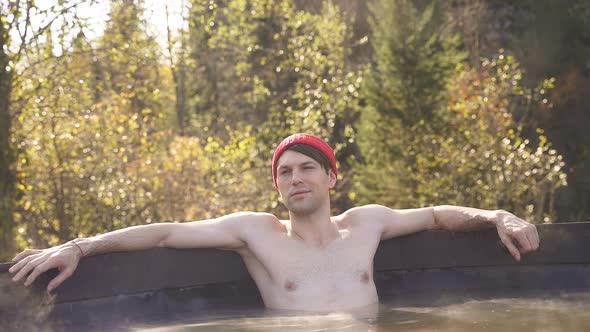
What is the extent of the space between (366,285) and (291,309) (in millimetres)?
305

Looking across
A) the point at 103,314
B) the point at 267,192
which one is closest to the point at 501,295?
the point at 103,314

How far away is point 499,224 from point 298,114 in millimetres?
7755

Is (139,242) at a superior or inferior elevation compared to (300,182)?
inferior

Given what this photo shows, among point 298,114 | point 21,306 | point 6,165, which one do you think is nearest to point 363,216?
point 21,306

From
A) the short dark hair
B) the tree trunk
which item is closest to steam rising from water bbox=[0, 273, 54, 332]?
the short dark hair

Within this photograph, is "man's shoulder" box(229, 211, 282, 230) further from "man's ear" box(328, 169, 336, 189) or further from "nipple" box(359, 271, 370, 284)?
"nipple" box(359, 271, 370, 284)

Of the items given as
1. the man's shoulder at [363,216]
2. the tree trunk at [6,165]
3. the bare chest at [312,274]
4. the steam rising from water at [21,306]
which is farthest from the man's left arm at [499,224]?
the tree trunk at [6,165]

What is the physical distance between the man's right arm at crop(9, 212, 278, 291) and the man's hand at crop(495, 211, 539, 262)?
2.98 ft

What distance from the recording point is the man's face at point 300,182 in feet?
10.6

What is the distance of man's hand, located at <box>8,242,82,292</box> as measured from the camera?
255 centimetres

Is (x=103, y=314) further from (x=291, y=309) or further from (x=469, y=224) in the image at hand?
(x=469, y=224)

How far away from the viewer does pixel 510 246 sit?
3242 millimetres

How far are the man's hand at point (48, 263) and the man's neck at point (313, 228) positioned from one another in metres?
0.94

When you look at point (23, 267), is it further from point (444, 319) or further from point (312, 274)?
point (444, 319)
